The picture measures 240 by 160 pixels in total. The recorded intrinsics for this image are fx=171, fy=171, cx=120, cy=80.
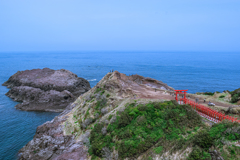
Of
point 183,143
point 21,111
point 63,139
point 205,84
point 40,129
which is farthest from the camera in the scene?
point 205,84

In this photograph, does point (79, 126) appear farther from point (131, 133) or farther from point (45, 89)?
point (45, 89)

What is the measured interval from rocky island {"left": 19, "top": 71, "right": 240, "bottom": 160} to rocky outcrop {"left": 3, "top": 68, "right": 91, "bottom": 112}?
2516cm

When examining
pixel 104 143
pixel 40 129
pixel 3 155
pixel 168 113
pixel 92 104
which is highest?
pixel 168 113

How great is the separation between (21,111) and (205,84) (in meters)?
81.4

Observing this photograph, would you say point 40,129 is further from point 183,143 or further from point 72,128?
point 183,143

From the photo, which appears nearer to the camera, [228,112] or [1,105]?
[228,112]

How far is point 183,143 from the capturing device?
16984 millimetres

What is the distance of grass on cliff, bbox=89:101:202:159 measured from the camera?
65.0 feet

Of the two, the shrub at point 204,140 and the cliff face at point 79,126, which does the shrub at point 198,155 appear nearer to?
the shrub at point 204,140

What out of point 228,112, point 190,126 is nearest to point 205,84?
point 228,112

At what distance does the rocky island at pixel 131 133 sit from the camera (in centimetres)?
1524

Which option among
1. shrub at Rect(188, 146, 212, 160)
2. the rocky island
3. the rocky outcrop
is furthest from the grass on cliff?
the rocky outcrop

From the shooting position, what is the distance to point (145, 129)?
2180 cm

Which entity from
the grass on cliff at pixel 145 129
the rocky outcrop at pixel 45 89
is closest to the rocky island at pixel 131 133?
the grass on cliff at pixel 145 129
